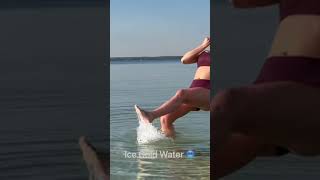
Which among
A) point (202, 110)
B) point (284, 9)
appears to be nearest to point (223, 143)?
point (202, 110)

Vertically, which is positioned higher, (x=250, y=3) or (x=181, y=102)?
(x=250, y=3)

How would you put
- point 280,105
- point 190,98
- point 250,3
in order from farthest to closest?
point 250,3
point 190,98
point 280,105

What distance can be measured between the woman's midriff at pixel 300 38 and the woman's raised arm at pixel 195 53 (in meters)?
0.24

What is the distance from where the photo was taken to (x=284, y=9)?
7.54ft

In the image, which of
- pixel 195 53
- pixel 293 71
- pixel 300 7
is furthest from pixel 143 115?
pixel 300 7

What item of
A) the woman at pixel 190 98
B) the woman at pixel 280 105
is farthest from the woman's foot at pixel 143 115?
the woman at pixel 280 105

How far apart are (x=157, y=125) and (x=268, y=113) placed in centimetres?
39

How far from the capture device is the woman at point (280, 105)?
2.15 metres

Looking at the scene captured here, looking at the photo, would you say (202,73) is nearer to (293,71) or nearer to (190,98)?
(190,98)
